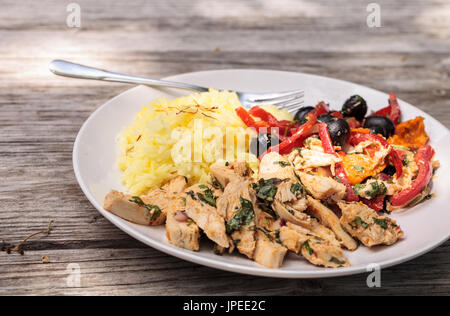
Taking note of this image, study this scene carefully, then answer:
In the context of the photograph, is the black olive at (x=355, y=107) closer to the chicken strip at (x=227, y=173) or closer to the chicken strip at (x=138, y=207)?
the chicken strip at (x=227, y=173)

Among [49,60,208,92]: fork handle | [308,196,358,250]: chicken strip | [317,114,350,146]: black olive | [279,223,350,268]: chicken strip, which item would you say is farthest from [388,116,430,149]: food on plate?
[49,60,208,92]: fork handle

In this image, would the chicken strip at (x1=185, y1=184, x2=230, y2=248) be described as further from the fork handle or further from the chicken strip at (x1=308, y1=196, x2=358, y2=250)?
the fork handle

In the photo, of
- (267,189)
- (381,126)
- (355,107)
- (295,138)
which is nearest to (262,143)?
(295,138)

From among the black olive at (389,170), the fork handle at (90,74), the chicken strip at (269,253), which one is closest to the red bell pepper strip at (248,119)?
the fork handle at (90,74)

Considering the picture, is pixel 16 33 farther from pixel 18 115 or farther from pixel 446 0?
pixel 446 0

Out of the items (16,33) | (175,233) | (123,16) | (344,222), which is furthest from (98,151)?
(123,16)
